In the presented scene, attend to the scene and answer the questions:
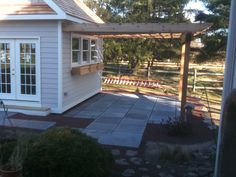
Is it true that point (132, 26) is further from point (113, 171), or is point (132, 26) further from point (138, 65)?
point (138, 65)

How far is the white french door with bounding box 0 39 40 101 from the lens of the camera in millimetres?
9651

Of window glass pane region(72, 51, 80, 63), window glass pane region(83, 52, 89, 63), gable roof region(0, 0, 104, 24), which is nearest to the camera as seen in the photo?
gable roof region(0, 0, 104, 24)

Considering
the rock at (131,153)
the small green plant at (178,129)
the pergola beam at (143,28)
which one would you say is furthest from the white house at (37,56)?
the rock at (131,153)

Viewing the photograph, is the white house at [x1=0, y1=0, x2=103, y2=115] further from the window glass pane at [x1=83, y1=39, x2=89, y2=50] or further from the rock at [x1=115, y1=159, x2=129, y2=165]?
the rock at [x1=115, y1=159, x2=129, y2=165]

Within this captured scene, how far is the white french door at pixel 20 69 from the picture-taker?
9.65 metres

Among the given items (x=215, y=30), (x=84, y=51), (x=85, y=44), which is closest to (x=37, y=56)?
(x=84, y=51)

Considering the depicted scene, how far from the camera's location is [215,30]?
13719mm

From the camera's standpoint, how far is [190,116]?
9664 mm

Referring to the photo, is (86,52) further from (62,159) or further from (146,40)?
(62,159)

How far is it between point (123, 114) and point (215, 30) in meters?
6.51

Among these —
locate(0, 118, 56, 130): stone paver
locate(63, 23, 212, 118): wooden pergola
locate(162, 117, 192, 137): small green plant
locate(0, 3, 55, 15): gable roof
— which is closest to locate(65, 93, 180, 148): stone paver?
locate(162, 117, 192, 137): small green plant

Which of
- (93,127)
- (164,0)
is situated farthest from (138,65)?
(93,127)

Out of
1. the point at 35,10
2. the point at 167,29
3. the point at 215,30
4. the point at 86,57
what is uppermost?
the point at 35,10

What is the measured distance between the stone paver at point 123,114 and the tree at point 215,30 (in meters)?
2.97
